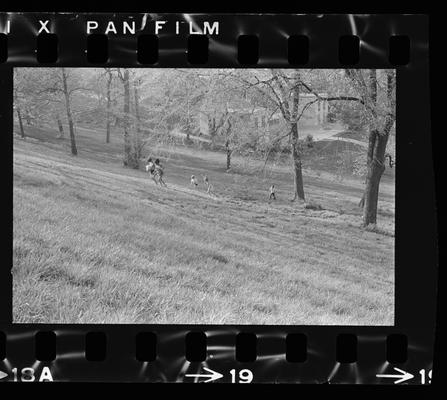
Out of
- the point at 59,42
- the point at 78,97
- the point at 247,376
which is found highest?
the point at 59,42

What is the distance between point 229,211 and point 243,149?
1.98 feet

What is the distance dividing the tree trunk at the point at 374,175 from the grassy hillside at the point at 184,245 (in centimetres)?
8

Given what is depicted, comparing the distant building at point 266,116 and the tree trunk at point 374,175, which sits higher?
the distant building at point 266,116

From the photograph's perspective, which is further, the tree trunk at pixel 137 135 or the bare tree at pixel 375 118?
the tree trunk at pixel 137 135

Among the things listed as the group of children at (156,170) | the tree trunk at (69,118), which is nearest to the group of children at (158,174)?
the group of children at (156,170)

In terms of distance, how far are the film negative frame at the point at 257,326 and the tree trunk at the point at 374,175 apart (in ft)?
0.64

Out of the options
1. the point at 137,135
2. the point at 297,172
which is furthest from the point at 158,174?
the point at 297,172

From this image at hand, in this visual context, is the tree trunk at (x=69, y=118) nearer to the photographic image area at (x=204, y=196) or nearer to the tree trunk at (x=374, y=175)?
the photographic image area at (x=204, y=196)

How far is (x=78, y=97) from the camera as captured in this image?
7734mm

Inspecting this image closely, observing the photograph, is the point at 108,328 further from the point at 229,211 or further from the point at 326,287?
the point at 326,287

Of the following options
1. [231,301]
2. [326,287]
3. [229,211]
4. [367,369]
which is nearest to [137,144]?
[229,211]

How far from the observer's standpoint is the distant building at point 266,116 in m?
7.83

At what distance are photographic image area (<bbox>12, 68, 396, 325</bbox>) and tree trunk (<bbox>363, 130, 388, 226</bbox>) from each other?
13 mm

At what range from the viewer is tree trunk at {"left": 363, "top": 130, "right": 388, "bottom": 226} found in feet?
25.4
